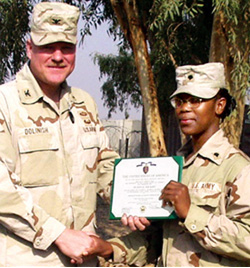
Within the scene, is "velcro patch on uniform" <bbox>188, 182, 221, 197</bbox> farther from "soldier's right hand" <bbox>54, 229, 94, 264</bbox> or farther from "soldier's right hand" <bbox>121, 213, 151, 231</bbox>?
"soldier's right hand" <bbox>54, 229, 94, 264</bbox>

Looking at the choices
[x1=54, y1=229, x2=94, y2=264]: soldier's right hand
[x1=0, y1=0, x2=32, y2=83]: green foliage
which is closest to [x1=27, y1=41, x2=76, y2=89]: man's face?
[x1=54, y1=229, x2=94, y2=264]: soldier's right hand

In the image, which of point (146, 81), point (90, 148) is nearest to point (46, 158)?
point (90, 148)

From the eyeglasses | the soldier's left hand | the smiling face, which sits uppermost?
the eyeglasses

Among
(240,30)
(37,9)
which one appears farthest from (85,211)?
(240,30)

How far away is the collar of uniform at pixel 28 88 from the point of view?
2.62 metres

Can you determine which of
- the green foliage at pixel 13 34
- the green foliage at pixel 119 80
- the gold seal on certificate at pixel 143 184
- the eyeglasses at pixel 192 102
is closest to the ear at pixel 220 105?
the eyeglasses at pixel 192 102

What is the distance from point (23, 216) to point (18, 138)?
0.42 m

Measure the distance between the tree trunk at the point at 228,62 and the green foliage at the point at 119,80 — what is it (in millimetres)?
8724

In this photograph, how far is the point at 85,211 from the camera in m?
→ 2.76

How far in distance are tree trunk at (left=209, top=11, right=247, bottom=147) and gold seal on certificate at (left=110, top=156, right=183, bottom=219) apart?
3049 mm

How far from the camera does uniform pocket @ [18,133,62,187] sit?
8.30 ft

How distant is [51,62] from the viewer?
2625 mm

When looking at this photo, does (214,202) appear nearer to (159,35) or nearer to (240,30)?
(240,30)

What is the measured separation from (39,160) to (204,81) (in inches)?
38.9
